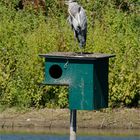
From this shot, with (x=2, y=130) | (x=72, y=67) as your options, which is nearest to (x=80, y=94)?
(x=72, y=67)

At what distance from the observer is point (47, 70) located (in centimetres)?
1125

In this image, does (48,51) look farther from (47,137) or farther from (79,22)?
(79,22)

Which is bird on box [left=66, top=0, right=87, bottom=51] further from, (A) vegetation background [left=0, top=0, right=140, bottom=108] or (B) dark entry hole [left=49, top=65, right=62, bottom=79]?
(A) vegetation background [left=0, top=0, right=140, bottom=108]

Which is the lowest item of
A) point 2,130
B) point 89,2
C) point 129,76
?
point 2,130

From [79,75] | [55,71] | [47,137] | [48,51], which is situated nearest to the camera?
[79,75]

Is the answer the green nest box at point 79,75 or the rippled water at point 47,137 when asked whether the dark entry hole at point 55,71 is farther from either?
the rippled water at point 47,137

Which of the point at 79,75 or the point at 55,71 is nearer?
the point at 79,75

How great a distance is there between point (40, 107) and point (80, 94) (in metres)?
7.38

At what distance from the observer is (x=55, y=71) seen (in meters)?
11.2

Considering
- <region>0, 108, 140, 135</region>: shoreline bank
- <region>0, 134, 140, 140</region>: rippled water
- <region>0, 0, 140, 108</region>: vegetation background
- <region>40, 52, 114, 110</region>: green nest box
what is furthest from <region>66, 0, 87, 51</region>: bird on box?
<region>0, 0, 140, 108</region>: vegetation background

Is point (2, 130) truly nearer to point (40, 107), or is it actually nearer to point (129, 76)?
point (40, 107)

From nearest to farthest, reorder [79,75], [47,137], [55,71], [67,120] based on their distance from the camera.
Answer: [79,75], [55,71], [47,137], [67,120]

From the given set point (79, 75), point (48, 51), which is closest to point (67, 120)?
point (48, 51)

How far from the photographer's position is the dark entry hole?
11180mm
